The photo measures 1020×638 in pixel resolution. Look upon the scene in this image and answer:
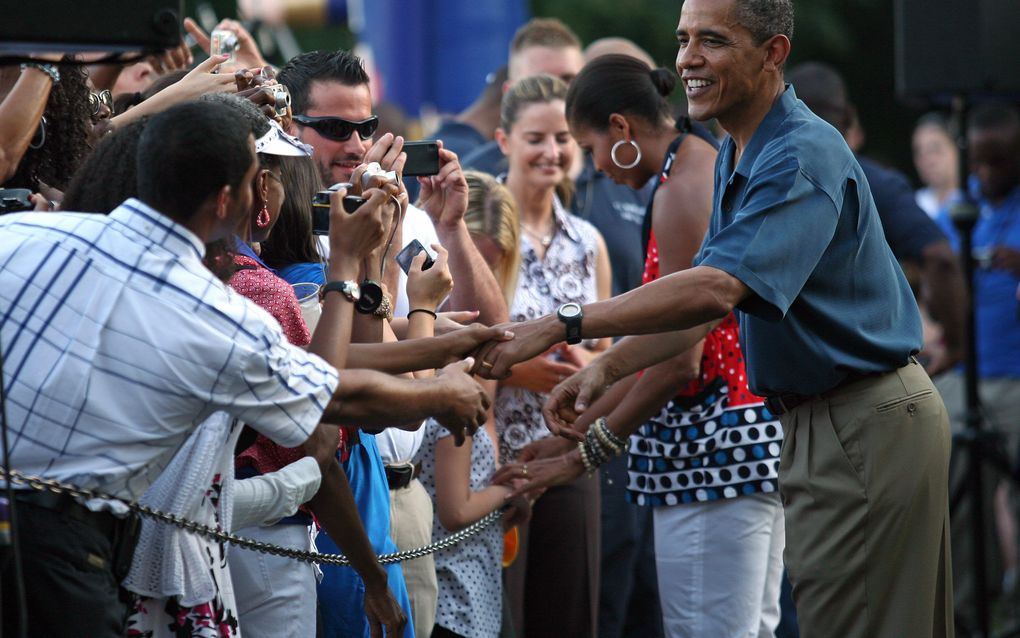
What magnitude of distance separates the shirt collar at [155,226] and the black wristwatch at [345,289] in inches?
22.0

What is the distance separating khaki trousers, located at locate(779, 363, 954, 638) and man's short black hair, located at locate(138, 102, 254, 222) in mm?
1721

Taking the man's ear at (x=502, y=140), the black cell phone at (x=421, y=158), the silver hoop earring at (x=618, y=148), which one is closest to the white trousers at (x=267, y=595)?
the black cell phone at (x=421, y=158)

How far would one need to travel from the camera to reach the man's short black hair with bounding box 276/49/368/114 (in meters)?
3.98

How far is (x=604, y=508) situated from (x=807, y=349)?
2024mm

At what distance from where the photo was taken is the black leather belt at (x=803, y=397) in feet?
11.3

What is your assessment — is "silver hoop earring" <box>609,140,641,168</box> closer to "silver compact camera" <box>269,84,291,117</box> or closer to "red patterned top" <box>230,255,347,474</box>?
"silver compact camera" <box>269,84,291,117</box>

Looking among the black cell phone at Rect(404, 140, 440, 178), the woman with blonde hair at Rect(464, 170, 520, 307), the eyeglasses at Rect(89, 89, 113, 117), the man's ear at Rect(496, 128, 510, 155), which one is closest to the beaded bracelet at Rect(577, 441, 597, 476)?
the woman with blonde hair at Rect(464, 170, 520, 307)

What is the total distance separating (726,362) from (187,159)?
2158 mm

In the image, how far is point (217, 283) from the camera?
2.52 metres

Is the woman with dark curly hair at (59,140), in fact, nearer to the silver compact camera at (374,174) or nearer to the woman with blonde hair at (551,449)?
the silver compact camera at (374,174)

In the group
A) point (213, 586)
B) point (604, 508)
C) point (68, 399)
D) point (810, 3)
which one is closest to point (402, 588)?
point (213, 586)

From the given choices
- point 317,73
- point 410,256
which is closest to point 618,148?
point 317,73

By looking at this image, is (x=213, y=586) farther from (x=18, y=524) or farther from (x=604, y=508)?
(x=604, y=508)

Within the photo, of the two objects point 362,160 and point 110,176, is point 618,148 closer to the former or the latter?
point 362,160
